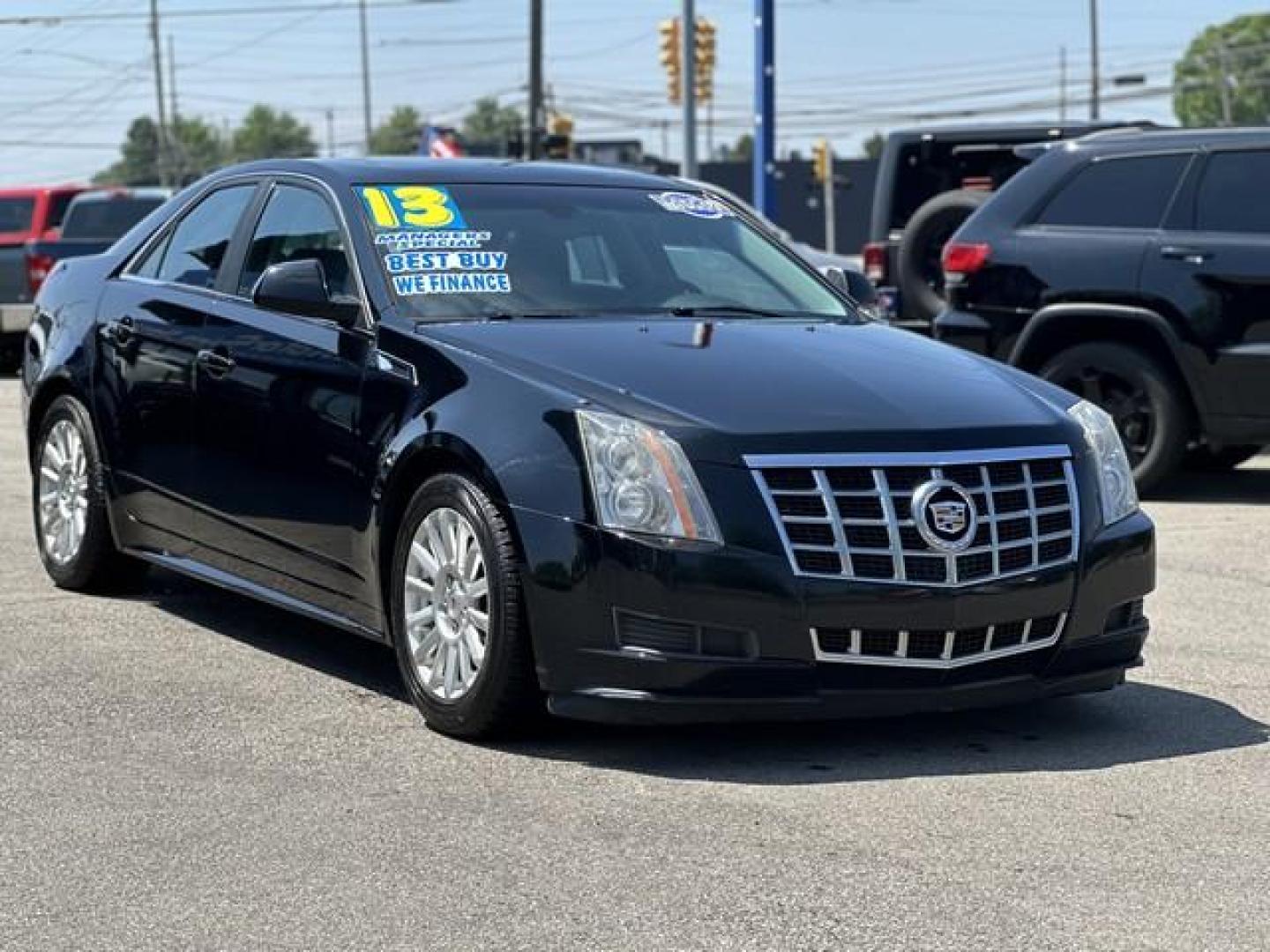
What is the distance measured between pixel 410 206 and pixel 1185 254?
5417 mm

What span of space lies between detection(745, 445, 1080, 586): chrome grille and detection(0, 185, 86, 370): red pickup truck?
58.6 feet

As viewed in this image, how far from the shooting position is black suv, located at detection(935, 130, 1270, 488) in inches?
437

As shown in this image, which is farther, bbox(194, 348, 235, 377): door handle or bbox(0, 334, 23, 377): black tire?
bbox(0, 334, 23, 377): black tire

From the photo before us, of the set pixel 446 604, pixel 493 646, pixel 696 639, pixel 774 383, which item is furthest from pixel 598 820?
pixel 774 383

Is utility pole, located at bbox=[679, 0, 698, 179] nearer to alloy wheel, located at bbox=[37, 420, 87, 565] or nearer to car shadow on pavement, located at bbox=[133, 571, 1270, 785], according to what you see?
alloy wheel, located at bbox=[37, 420, 87, 565]

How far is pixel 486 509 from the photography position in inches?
230

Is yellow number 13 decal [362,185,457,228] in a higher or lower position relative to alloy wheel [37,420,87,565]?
higher

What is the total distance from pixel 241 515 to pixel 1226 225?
5.99m

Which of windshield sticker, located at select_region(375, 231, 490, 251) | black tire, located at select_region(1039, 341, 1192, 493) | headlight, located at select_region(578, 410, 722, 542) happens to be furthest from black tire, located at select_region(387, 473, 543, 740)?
black tire, located at select_region(1039, 341, 1192, 493)

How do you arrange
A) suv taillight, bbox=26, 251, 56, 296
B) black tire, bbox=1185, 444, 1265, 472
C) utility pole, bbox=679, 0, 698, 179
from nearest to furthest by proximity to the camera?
1. black tire, bbox=1185, 444, 1265, 472
2. suv taillight, bbox=26, 251, 56, 296
3. utility pole, bbox=679, 0, 698, 179

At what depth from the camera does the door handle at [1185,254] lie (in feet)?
36.6

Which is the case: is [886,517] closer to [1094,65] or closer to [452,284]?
[452,284]

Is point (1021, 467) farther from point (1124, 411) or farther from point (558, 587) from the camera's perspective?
point (1124, 411)

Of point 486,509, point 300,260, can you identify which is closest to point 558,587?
point 486,509
